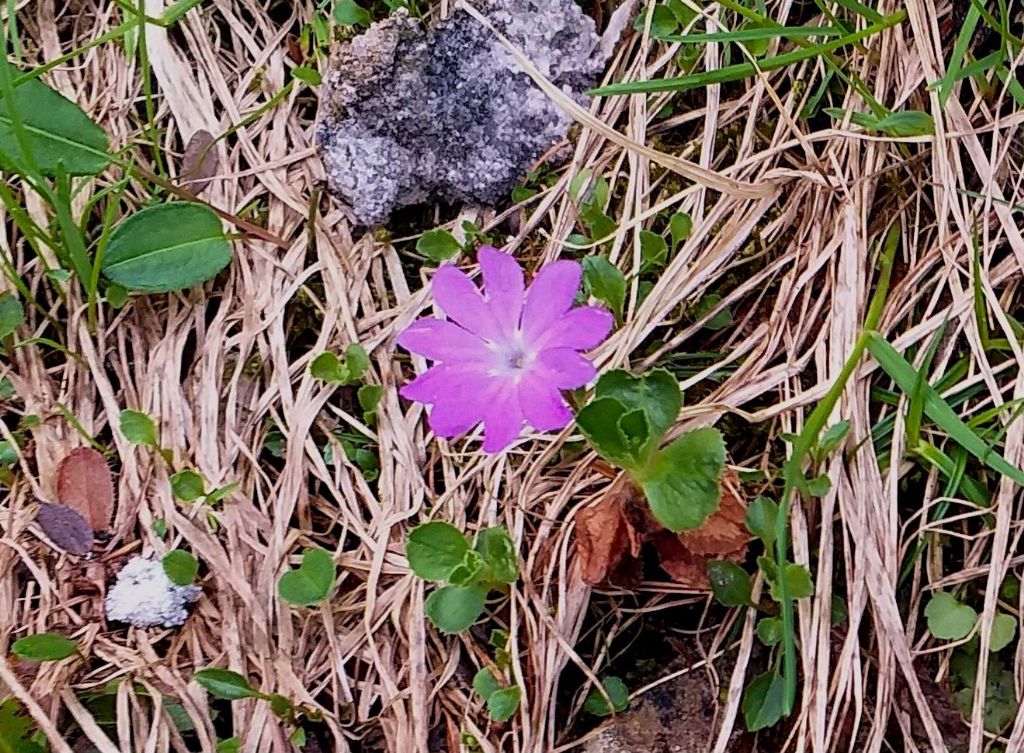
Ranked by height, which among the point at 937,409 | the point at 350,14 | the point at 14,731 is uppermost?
the point at 350,14

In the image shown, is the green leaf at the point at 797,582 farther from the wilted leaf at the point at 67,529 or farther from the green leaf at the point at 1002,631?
the wilted leaf at the point at 67,529

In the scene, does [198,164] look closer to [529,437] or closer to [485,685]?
[529,437]

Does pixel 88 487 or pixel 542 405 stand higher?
pixel 542 405

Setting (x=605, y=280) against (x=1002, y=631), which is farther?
(x=605, y=280)

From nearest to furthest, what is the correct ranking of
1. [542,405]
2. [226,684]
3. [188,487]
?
[542,405], [226,684], [188,487]

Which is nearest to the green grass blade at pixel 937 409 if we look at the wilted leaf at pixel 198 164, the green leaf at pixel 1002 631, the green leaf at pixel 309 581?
the green leaf at pixel 1002 631

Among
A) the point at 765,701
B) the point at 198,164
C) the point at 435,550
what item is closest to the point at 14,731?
the point at 435,550
